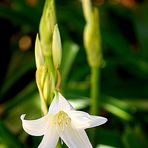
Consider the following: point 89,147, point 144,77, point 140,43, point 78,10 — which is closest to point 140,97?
point 144,77

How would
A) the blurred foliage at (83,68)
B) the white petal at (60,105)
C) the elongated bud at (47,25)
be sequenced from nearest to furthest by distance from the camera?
the white petal at (60,105), the elongated bud at (47,25), the blurred foliage at (83,68)

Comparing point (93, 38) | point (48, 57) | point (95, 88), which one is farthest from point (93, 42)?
point (48, 57)

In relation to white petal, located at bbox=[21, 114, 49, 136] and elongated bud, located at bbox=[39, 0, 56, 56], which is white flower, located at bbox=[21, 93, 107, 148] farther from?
elongated bud, located at bbox=[39, 0, 56, 56]

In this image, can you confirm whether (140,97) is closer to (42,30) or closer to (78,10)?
(78,10)

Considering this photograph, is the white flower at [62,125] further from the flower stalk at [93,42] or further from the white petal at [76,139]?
the flower stalk at [93,42]

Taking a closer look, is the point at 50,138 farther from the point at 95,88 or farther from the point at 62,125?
the point at 95,88

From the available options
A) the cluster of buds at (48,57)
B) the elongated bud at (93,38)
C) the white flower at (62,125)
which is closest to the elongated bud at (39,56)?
the cluster of buds at (48,57)
